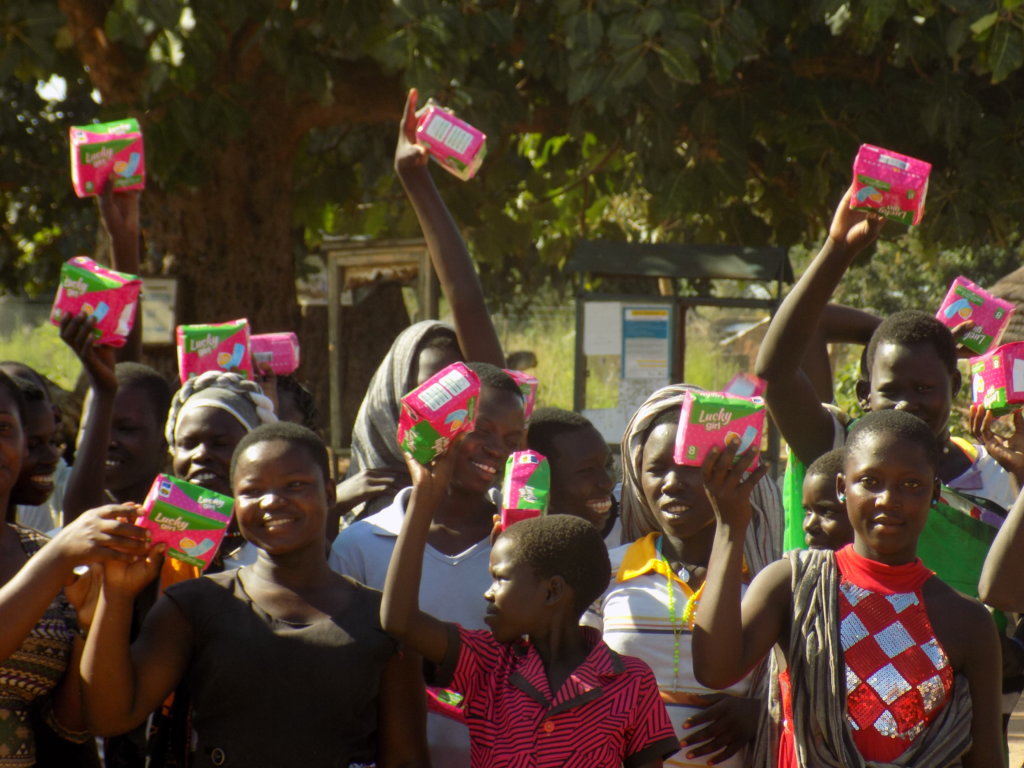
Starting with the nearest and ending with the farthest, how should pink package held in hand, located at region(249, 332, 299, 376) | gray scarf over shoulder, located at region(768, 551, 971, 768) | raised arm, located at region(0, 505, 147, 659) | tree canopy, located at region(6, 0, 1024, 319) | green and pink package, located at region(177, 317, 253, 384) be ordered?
raised arm, located at region(0, 505, 147, 659) < gray scarf over shoulder, located at region(768, 551, 971, 768) < green and pink package, located at region(177, 317, 253, 384) < pink package held in hand, located at region(249, 332, 299, 376) < tree canopy, located at region(6, 0, 1024, 319)

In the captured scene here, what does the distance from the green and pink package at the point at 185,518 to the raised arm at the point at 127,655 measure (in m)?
0.05

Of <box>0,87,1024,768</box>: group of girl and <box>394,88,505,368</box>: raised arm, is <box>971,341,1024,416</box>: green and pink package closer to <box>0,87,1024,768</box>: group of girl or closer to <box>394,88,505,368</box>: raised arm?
<box>0,87,1024,768</box>: group of girl

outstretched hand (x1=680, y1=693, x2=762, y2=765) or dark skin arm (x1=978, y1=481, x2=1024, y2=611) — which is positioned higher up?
dark skin arm (x1=978, y1=481, x2=1024, y2=611)

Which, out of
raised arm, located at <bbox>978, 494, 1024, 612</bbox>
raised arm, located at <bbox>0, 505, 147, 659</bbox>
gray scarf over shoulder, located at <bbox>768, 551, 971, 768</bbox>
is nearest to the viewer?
raised arm, located at <bbox>0, 505, 147, 659</bbox>

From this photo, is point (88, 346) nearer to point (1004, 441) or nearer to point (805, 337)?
point (805, 337)

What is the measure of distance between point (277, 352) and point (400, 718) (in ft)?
6.09

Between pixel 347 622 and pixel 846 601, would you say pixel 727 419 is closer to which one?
pixel 846 601

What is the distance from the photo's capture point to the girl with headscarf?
9.95 ft

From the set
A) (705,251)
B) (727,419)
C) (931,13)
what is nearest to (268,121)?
(705,251)

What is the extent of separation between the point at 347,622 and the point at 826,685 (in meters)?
0.99

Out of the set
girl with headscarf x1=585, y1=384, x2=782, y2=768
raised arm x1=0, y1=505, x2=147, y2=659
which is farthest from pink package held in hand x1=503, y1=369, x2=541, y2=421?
raised arm x1=0, y1=505, x2=147, y2=659

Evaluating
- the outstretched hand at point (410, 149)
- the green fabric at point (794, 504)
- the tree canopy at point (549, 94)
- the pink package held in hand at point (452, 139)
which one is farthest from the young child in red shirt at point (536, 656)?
the tree canopy at point (549, 94)

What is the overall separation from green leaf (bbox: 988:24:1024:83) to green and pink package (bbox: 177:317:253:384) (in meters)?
4.01

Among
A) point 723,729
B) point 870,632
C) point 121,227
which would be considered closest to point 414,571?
point 723,729
